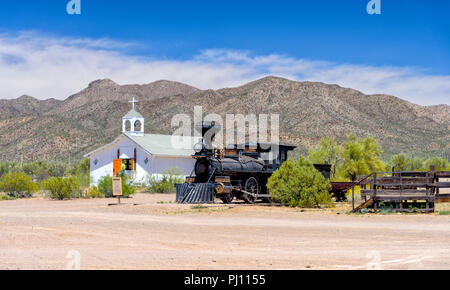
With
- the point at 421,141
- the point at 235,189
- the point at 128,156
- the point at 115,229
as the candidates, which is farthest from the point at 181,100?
the point at 115,229

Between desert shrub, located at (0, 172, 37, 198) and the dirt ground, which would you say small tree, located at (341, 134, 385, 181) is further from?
the dirt ground

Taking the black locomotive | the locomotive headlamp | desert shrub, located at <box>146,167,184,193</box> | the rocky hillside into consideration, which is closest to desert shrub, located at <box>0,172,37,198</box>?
desert shrub, located at <box>146,167,184,193</box>

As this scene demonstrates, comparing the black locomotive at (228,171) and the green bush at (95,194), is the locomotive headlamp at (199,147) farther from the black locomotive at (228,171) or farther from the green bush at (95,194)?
the green bush at (95,194)

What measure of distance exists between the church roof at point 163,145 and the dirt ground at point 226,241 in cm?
2120

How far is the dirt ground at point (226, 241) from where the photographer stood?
878 centimetres

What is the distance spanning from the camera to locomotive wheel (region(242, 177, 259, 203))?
25.4m

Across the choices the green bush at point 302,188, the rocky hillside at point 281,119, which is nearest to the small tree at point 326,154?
the rocky hillside at point 281,119

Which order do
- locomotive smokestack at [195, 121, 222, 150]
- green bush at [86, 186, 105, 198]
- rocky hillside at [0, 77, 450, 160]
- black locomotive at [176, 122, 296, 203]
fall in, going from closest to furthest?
black locomotive at [176, 122, 296, 203], locomotive smokestack at [195, 121, 222, 150], green bush at [86, 186, 105, 198], rocky hillside at [0, 77, 450, 160]

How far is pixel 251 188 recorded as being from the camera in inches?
1017

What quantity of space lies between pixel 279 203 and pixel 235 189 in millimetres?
1948

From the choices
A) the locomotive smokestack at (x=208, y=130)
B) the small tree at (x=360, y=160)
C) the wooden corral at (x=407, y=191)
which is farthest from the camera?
the small tree at (x=360, y=160)

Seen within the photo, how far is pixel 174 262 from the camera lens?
889 cm
